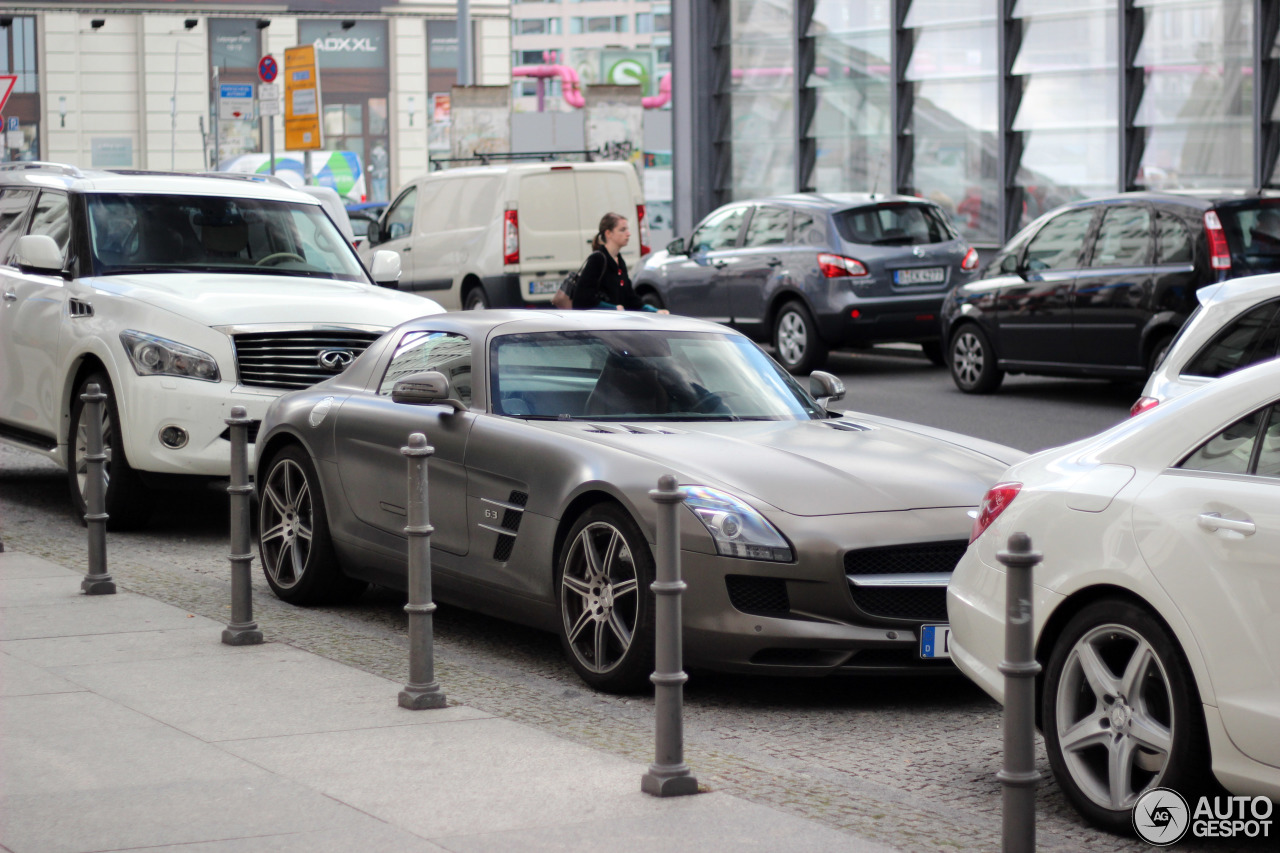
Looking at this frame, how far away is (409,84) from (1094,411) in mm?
53663

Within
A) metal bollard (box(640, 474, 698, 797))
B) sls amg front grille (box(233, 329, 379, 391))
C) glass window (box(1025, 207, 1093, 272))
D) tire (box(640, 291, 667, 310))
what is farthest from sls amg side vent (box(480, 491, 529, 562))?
tire (box(640, 291, 667, 310))

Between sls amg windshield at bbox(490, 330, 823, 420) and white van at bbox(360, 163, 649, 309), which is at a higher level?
white van at bbox(360, 163, 649, 309)

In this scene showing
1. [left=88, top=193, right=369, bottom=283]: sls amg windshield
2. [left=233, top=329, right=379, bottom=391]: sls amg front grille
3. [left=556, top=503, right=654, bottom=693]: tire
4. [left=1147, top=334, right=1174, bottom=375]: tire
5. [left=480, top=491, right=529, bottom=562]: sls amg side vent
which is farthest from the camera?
[left=1147, top=334, right=1174, bottom=375]: tire

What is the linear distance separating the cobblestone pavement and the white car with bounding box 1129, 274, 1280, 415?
2112 mm

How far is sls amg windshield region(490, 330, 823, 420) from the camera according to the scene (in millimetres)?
7242

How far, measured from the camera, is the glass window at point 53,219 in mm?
10953

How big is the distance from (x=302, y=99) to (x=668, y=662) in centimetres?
2457

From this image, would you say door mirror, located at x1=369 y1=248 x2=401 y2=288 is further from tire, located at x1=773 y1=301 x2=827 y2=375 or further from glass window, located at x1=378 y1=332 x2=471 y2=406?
tire, located at x1=773 y1=301 x2=827 y2=375

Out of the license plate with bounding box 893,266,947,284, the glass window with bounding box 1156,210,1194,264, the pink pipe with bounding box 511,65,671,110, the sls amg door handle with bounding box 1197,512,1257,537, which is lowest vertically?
the sls amg door handle with bounding box 1197,512,1257,537

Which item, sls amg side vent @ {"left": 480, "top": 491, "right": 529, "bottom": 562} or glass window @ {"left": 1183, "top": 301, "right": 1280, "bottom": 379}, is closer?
sls amg side vent @ {"left": 480, "top": 491, "right": 529, "bottom": 562}

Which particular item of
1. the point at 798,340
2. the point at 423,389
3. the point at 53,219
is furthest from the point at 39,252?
the point at 798,340

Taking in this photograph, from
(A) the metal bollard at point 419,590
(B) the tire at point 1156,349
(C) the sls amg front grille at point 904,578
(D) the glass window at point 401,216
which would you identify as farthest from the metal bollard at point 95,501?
(D) the glass window at point 401,216

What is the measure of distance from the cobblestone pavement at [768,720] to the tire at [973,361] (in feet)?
29.8

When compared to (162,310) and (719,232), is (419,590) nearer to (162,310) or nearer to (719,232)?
(162,310)
